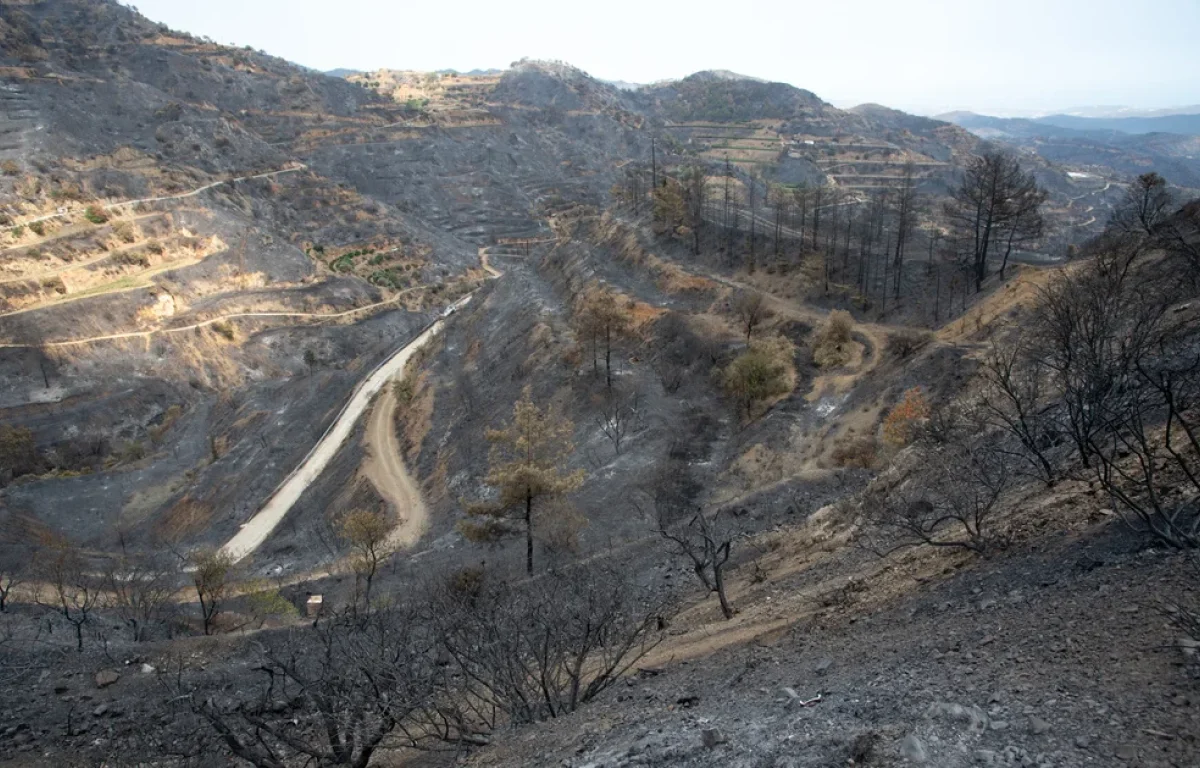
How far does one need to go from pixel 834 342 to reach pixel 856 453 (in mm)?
14396

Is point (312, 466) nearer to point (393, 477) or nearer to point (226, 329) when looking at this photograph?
point (393, 477)

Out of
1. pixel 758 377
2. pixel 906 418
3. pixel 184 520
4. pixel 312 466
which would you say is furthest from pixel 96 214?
pixel 906 418

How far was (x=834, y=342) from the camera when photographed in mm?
43750

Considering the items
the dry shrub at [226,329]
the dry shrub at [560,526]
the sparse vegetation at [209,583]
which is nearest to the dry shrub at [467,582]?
the dry shrub at [560,526]

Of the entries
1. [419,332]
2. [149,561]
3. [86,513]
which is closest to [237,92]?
[419,332]

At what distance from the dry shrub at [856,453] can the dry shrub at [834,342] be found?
10.8 metres

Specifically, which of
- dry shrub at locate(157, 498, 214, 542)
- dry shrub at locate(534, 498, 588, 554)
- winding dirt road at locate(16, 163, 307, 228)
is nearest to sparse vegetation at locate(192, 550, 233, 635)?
dry shrub at locate(534, 498, 588, 554)

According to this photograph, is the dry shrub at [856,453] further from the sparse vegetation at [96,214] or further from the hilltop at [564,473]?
the sparse vegetation at [96,214]

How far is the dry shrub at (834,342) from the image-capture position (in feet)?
140

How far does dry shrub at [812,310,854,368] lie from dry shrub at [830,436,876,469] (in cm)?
1078

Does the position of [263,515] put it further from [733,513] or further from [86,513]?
[733,513]

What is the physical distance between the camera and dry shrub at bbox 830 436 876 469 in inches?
1184

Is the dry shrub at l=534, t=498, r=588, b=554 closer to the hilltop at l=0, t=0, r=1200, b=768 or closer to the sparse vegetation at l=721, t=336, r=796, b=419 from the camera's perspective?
the hilltop at l=0, t=0, r=1200, b=768

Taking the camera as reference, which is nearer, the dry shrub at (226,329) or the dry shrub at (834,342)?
the dry shrub at (834,342)
